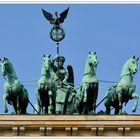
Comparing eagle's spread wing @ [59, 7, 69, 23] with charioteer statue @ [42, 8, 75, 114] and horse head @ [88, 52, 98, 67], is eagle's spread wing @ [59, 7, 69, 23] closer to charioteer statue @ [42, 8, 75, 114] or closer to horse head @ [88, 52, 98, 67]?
charioteer statue @ [42, 8, 75, 114]

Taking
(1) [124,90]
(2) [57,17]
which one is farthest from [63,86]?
(2) [57,17]

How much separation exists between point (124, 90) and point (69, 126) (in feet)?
8.35

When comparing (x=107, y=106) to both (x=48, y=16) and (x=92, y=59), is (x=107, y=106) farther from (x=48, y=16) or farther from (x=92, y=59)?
(x=48, y=16)

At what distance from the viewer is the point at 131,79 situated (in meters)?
32.6

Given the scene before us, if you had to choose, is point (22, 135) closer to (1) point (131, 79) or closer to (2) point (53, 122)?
(2) point (53, 122)

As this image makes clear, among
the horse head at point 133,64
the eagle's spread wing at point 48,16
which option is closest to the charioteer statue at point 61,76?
the eagle's spread wing at point 48,16

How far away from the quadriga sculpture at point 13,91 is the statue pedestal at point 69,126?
4.86ft

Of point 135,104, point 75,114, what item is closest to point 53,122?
point 75,114

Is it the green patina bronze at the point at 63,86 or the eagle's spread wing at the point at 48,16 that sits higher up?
the eagle's spread wing at the point at 48,16

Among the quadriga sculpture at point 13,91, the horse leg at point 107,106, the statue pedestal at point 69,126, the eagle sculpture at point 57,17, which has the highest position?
the eagle sculpture at point 57,17

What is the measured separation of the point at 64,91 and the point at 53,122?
334cm

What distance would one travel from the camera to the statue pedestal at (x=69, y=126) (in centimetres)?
3052

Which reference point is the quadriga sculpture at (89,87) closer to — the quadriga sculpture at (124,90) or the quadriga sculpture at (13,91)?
the quadriga sculpture at (124,90)

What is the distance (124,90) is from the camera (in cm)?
3219
